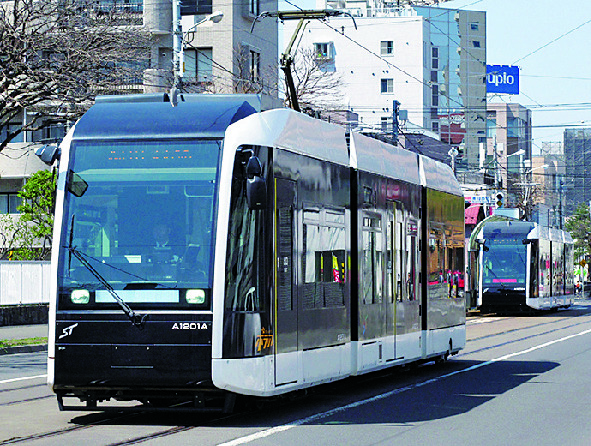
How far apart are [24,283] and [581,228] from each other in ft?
348

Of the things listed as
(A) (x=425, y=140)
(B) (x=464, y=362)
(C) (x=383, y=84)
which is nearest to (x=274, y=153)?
(B) (x=464, y=362)

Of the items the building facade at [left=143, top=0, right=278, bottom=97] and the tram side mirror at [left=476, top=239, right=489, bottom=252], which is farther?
the building facade at [left=143, top=0, right=278, bottom=97]

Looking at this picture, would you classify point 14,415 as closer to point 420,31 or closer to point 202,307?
point 202,307

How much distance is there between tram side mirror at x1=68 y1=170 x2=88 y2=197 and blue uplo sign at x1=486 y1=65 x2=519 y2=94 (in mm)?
57781

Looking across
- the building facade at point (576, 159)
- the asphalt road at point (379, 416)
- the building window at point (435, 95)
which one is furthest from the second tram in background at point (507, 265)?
the building facade at point (576, 159)

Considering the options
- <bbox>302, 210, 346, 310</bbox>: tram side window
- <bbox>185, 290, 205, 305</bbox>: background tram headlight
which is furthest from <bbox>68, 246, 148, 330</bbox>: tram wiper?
<bbox>302, 210, 346, 310</bbox>: tram side window

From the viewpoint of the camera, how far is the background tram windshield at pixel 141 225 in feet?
36.4

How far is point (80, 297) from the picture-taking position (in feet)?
36.9

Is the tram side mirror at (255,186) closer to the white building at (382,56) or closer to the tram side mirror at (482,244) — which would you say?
the tram side mirror at (482,244)

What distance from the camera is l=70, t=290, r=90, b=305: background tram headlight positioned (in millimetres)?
11227

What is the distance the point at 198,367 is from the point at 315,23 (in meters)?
90.4

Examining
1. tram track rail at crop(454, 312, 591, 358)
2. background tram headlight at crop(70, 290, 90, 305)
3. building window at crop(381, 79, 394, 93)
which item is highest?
building window at crop(381, 79, 394, 93)

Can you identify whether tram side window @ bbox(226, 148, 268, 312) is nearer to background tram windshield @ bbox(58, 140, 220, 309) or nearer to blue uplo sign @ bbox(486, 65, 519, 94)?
background tram windshield @ bbox(58, 140, 220, 309)

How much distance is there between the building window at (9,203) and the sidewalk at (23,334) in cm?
1667
